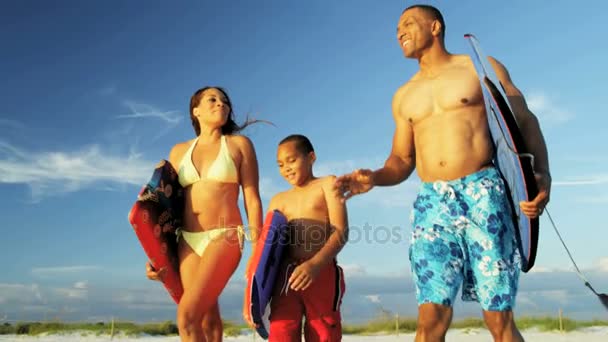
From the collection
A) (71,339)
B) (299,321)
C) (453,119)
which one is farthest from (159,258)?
(71,339)

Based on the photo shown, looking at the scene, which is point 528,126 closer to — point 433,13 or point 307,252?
point 433,13

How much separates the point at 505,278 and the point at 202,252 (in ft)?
7.88

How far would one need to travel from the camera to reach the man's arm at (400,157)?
4316 millimetres

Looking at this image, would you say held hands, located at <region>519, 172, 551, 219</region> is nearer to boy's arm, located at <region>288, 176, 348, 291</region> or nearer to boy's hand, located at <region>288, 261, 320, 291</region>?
boy's arm, located at <region>288, 176, 348, 291</region>

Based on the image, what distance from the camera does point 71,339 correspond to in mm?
13305

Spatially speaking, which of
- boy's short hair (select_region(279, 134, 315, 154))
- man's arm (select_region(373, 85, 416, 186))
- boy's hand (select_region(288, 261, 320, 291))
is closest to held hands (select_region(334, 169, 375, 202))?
man's arm (select_region(373, 85, 416, 186))

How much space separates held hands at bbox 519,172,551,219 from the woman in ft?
7.15

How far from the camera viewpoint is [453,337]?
1346cm

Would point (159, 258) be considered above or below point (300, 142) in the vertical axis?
below

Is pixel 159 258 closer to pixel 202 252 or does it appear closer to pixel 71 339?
pixel 202 252

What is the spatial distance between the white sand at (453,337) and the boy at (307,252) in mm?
8472

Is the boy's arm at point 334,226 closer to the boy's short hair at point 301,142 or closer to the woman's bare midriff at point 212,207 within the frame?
the boy's short hair at point 301,142

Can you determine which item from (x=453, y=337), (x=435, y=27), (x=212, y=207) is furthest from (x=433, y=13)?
(x=453, y=337)

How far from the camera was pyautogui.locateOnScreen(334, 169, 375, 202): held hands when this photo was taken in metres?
4.11
